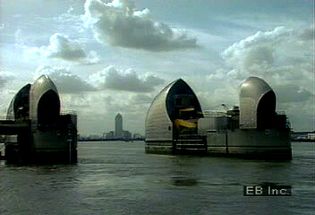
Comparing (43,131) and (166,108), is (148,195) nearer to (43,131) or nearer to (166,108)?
(43,131)

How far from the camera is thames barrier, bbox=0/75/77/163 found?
7306cm

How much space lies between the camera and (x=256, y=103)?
8269 centimetres

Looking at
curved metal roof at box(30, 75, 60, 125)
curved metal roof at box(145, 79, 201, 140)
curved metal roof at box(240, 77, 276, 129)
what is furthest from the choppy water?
curved metal roof at box(145, 79, 201, 140)

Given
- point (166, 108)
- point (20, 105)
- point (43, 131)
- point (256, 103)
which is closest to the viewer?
point (43, 131)

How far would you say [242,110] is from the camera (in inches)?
3334

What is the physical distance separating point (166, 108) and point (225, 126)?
22923 mm

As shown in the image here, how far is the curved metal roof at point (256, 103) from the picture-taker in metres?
82.4

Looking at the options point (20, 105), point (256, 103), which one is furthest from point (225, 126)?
point (20, 105)

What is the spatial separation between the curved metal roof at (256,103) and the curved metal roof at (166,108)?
24.3m

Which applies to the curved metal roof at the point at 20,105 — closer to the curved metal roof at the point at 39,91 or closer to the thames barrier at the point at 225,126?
the curved metal roof at the point at 39,91

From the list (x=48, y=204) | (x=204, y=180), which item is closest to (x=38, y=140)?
(x=204, y=180)

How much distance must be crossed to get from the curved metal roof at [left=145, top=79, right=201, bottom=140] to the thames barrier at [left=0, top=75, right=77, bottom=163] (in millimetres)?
31307

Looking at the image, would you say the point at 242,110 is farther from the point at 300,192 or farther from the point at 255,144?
the point at 300,192

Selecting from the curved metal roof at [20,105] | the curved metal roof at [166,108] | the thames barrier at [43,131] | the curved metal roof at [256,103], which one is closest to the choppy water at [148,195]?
the thames barrier at [43,131]
